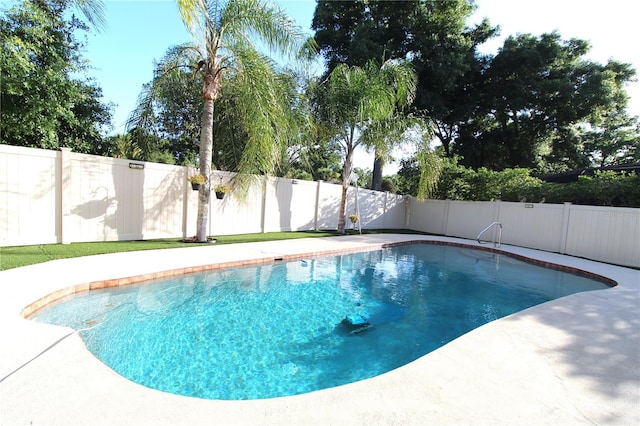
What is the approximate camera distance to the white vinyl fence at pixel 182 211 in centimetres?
583

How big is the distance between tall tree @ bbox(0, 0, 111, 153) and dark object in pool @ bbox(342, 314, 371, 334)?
903cm

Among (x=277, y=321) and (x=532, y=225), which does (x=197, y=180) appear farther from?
(x=532, y=225)

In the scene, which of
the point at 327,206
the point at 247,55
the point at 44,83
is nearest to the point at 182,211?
the point at 247,55

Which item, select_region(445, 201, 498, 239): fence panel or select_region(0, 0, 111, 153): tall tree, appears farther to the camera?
select_region(445, 201, 498, 239): fence panel

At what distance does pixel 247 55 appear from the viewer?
669 centimetres

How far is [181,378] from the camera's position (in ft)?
8.60

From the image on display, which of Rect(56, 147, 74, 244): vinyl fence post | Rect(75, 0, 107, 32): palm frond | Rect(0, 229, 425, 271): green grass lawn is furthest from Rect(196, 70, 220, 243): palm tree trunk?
Rect(75, 0, 107, 32): palm frond

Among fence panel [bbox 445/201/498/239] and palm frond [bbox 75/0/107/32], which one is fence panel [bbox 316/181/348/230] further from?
palm frond [bbox 75/0/107/32]

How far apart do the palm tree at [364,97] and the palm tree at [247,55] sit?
273 cm

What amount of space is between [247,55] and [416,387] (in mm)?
6922

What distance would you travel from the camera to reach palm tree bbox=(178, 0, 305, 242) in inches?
265

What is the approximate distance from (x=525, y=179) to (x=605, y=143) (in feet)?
43.3

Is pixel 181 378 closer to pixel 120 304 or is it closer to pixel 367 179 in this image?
pixel 120 304

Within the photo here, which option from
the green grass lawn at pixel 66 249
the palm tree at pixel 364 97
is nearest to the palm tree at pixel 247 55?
the green grass lawn at pixel 66 249
